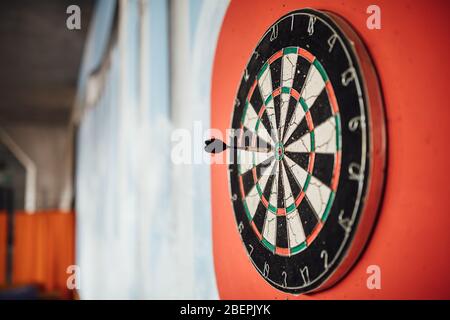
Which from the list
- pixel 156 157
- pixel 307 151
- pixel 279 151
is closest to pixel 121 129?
pixel 156 157

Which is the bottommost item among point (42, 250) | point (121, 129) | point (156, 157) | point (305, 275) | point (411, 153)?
point (42, 250)

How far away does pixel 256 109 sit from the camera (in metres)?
1.33

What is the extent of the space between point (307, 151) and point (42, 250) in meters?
9.43

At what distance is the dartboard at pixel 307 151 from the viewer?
88 cm

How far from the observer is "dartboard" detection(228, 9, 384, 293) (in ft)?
2.89

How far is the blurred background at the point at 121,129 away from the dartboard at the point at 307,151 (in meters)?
0.48

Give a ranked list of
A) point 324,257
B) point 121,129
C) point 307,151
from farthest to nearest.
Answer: point 121,129 → point 307,151 → point 324,257

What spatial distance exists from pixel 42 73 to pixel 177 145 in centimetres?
602

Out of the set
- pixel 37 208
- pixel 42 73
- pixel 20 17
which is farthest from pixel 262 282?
pixel 37 208

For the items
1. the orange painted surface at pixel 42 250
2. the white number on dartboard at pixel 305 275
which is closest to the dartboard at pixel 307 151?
the white number on dartboard at pixel 305 275

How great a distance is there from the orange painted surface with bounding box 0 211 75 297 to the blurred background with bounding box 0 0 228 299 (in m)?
0.02

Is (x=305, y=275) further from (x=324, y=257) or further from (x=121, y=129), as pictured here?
(x=121, y=129)

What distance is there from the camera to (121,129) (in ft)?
A: 11.5

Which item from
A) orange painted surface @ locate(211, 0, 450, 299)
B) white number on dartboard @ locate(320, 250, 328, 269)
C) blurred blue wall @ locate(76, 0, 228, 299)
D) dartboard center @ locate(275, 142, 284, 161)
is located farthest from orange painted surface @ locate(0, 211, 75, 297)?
orange painted surface @ locate(211, 0, 450, 299)
